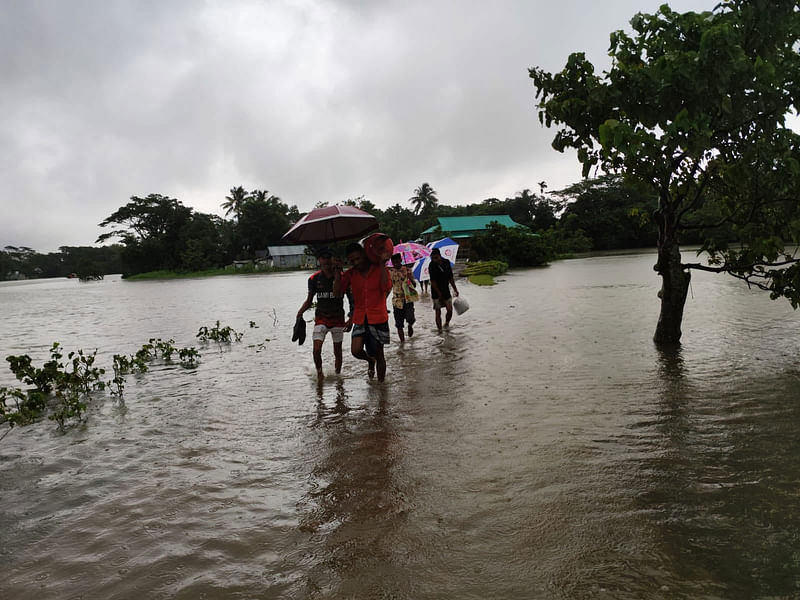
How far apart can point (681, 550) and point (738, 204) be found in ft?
20.3

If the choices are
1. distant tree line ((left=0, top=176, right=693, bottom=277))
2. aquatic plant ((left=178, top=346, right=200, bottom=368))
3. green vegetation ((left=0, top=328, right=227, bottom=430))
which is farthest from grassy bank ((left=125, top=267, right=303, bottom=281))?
green vegetation ((left=0, top=328, right=227, bottom=430))

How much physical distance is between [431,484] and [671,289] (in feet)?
18.4

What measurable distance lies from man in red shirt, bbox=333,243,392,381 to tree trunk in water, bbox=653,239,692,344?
13.5 ft

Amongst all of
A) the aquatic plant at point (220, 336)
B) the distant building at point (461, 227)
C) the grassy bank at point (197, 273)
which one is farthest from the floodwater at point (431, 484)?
the grassy bank at point (197, 273)

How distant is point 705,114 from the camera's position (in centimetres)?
528

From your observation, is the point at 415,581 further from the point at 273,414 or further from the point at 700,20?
the point at 700,20

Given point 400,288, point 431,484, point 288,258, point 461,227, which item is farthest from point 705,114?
point 288,258

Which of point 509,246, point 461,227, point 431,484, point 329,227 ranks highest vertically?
point 461,227

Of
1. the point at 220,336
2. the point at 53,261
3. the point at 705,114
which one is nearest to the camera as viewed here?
the point at 705,114

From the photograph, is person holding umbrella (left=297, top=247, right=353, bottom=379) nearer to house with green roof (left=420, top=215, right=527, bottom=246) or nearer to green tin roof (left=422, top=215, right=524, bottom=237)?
house with green roof (left=420, top=215, right=527, bottom=246)

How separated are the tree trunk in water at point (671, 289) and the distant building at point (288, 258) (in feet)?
201

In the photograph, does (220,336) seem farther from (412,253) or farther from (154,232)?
(154,232)

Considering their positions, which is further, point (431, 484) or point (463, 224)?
point (463, 224)

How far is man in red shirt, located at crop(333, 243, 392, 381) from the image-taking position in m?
6.33
